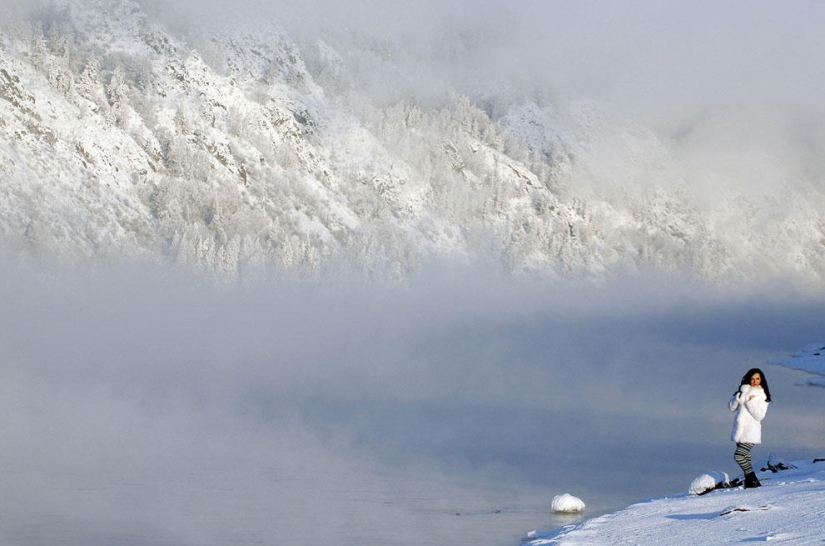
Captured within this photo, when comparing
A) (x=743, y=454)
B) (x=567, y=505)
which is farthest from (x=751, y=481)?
(x=567, y=505)

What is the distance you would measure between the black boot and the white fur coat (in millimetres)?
2380

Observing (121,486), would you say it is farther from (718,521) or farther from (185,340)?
(185,340)

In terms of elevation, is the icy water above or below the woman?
above

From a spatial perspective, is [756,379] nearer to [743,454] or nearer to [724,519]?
[743,454]

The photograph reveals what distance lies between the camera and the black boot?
Result: 2673cm

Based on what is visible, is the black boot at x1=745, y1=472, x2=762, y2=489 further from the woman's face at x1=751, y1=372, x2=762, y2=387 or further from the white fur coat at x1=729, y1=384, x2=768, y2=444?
the woman's face at x1=751, y1=372, x2=762, y2=387

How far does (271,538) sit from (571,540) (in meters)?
9.96

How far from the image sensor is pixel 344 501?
1529 inches

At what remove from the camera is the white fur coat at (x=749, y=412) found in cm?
2452

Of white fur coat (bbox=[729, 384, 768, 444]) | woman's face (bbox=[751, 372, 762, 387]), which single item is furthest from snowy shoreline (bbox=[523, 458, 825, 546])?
woman's face (bbox=[751, 372, 762, 387])

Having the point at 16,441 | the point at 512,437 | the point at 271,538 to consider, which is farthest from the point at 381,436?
the point at 271,538

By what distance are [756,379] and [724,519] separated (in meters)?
3.49

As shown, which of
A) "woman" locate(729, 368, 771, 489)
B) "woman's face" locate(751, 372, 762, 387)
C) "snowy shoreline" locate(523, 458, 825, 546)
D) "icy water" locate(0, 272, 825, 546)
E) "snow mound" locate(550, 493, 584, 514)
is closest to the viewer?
"snowy shoreline" locate(523, 458, 825, 546)

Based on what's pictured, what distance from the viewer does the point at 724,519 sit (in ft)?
76.4
